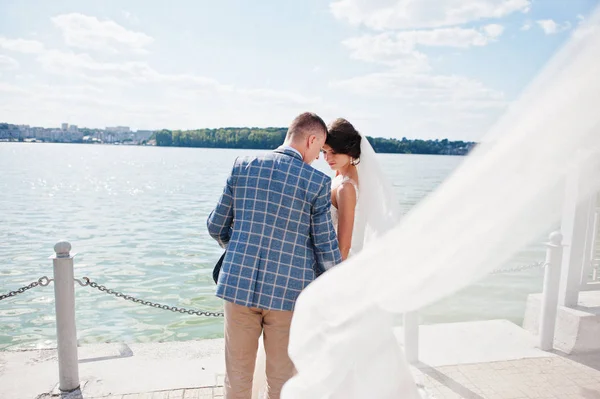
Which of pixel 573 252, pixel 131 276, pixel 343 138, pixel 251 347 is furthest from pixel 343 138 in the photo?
pixel 131 276

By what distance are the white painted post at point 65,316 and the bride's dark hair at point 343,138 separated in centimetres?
234

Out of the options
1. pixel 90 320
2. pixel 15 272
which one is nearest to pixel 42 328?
pixel 90 320

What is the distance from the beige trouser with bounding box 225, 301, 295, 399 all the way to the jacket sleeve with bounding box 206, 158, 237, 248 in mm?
442

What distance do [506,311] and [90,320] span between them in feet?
28.0

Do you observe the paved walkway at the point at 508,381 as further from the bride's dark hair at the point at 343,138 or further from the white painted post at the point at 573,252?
the bride's dark hair at the point at 343,138

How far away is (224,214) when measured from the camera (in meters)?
2.94

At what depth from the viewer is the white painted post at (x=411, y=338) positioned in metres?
4.38

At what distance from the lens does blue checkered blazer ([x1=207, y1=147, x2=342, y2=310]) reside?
2.77m

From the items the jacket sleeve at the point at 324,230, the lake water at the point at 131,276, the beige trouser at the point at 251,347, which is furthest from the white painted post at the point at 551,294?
the beige trouser at the point at 251,347

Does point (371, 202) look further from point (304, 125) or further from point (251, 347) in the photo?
point (251, 347)

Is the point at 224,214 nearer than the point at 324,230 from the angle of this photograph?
No

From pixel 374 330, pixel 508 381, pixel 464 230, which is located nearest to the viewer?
pixel 464 230

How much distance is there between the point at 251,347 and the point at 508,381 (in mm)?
2507

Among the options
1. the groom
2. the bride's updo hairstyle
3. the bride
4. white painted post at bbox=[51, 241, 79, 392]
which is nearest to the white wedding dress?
the bride
